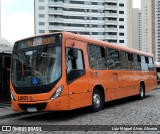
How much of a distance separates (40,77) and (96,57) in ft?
10.4

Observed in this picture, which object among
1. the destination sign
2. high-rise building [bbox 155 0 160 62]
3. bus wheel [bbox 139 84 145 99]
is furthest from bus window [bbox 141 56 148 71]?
high-rise building [bbox 155 0 160 62]

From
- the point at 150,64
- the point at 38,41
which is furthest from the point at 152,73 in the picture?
the point at 38,41

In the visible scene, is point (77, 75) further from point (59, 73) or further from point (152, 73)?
point (152, 73)

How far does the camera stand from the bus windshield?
35.7ft

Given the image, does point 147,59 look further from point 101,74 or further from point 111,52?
point 101,74

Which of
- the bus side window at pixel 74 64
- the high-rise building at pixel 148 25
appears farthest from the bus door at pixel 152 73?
the high-rise building at pixel 148 25

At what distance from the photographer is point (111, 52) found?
593 inches

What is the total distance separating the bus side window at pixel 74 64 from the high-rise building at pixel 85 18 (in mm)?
90032

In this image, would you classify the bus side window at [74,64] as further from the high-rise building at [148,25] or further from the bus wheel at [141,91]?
the high-rise building at [148,25]

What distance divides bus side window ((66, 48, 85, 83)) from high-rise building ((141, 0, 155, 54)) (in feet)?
473

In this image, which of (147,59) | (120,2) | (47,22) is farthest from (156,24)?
(147,59)

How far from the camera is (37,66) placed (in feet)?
36.5

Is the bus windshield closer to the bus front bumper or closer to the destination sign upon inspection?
the destination sign

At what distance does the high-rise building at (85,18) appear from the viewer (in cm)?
10388
